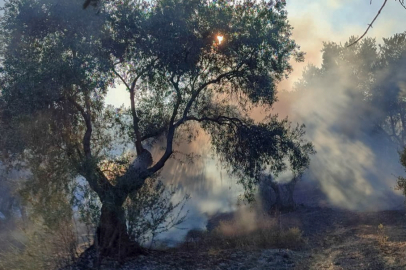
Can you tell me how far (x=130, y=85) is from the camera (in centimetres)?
1377

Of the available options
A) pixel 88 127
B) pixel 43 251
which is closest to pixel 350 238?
pixel 88 127

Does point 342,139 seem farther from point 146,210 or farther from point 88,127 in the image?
point 146,210

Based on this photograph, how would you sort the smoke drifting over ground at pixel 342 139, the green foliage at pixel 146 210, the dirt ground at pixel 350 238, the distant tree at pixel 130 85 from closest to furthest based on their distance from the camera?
the green foliage at pixel 146 210 < the dirt ground at pixel 350 238 < the distant tree at pixel 130 85 < the smoke drifting over ground at pixel 342 139

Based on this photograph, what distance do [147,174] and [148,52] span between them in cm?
386

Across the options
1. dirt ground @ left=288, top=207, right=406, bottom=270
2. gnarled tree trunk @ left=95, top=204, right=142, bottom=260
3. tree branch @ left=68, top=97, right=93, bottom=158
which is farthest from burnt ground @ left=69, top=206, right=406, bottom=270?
tree branch @ left=68, top=97, right=93, bottom=158

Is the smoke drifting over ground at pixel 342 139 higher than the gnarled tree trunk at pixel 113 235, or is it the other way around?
the smoke drifting over ground at pixel 342 139

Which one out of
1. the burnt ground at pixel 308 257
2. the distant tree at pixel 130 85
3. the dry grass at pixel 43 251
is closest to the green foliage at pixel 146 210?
the distant tree at pixel 130 85

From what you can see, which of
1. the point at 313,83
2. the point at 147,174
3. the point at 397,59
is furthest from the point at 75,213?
the point at 313,83

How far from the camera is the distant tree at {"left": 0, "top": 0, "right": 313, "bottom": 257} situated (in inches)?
441

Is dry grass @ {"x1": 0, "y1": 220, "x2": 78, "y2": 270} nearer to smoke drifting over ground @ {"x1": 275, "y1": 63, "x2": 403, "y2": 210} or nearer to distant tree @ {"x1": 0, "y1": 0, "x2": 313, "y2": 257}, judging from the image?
distant tree @ {"x1": 0, "y1": 0, "x2": 313, "y2": 257}

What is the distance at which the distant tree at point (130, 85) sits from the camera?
1120 centimetres

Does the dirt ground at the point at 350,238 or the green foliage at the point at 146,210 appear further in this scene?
the dirt ground at the point at 350,238

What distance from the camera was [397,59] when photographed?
4538 centimetres

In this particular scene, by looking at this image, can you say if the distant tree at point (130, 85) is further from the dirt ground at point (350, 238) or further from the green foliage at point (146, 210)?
the dirt ground at point (350, 238)
